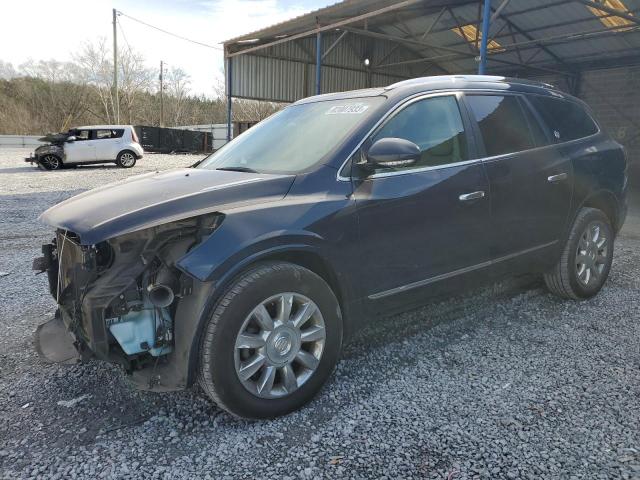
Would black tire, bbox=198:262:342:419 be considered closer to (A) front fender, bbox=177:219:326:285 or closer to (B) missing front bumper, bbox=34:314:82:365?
(A) front fender, bbox=177:219:326:285

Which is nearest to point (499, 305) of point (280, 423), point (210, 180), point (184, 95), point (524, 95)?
point (524, 95)

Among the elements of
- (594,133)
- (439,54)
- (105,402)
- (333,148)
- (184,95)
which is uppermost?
(184,95)

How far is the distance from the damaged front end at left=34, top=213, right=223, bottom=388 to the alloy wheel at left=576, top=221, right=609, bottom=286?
332 cm

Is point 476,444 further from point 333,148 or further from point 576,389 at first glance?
point 333,148

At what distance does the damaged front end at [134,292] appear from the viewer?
2.24 metres

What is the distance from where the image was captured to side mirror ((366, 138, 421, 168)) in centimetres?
267

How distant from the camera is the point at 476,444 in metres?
2.30

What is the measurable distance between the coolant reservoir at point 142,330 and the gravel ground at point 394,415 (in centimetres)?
42

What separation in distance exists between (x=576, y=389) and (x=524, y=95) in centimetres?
231

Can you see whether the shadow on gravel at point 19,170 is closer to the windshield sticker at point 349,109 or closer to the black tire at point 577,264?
the windshield sticker at point 349,109

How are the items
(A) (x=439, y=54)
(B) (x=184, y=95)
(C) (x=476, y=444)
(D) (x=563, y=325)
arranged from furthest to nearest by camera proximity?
(B) (x=184, y=95) → (A) (x=439, y=54) → (D) (x=563, y=325) → (C) (x=476, y=444)

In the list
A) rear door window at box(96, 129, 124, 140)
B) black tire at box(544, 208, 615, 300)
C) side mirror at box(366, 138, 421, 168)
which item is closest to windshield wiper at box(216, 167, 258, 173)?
side mirror at box(366, 138, 421, 168)

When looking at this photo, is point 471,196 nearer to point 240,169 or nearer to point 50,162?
point 240,169

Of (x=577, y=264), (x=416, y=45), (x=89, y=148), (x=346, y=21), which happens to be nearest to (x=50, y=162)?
(x=89, y=148)
